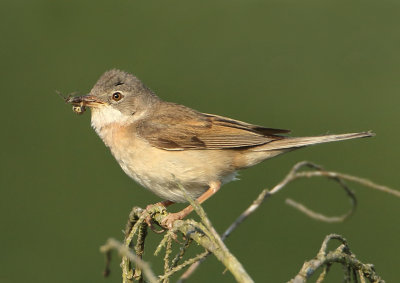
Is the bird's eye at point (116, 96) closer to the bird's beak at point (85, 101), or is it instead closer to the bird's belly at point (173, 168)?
the bird's beak at point (85, 101)

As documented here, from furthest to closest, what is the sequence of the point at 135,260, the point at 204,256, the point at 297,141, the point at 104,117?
the point at 104,117
the point at 297,141
the point at 204,256
the point at 135,260

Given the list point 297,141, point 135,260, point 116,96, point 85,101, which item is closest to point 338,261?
point 135,260

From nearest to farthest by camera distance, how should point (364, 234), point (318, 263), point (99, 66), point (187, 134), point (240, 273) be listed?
point (240, 273)
point (318, 263)
point (187, 134)
point (364, 234)
point (99, 66)

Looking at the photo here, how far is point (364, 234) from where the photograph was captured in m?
5.39

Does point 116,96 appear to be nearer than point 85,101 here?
No

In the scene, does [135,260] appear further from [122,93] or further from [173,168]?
[122,93]

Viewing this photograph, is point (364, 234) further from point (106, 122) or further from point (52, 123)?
point (52, 123)

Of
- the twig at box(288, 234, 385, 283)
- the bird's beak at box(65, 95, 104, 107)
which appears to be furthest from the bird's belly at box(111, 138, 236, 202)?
the twig at box(288, 234, 385, 283)

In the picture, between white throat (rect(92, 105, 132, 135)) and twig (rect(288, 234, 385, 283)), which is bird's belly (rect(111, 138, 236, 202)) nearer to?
white throat (rect(92, 105, 132, 135))

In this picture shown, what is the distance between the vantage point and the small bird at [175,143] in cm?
400

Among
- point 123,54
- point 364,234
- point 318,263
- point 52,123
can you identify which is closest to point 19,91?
point 52,123

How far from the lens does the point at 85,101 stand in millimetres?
4301

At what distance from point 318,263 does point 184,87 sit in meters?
5.95

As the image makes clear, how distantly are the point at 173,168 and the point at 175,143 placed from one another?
0.79 feet
